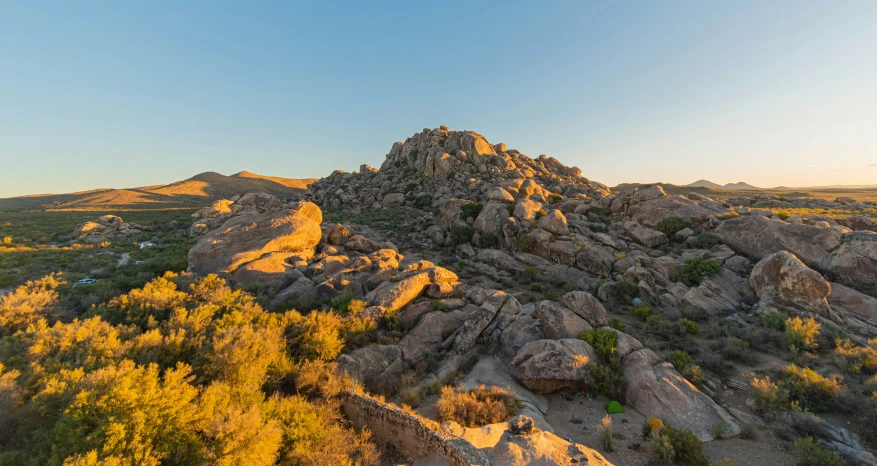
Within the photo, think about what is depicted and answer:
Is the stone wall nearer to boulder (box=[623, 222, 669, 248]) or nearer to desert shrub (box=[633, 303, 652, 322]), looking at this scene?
desert shrub (box=[633, 303, 652, 322])

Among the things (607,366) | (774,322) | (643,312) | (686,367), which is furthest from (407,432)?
(774,322)

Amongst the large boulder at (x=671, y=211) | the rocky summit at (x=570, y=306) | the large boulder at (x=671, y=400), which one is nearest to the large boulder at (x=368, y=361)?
the rocky summit at (x=570, y=306)

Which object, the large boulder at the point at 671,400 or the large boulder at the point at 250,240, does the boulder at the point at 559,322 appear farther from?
the large boulder at the point at 250,240

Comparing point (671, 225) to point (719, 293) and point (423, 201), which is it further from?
point (423, 201)

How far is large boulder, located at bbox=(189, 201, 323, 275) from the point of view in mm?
18719

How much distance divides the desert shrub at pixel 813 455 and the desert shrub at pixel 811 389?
6.35ft

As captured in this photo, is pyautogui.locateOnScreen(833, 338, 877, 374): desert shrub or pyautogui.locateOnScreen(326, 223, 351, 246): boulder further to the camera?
pyautogui.locateOnScreen(326, 223, 351, 246): boulder

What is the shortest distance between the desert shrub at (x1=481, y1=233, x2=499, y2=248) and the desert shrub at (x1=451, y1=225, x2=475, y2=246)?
159 cm

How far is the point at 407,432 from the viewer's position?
848 cm

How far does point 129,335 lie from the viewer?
983 centimetres

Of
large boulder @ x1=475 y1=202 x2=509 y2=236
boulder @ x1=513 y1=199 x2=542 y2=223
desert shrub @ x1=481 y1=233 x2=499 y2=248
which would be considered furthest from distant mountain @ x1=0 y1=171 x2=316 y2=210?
boulder @ x1=513 y1=199 x2=542 y2=223

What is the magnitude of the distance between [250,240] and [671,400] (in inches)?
910

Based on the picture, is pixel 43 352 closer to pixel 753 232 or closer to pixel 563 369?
pixel 563 369

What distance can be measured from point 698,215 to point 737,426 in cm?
2500
